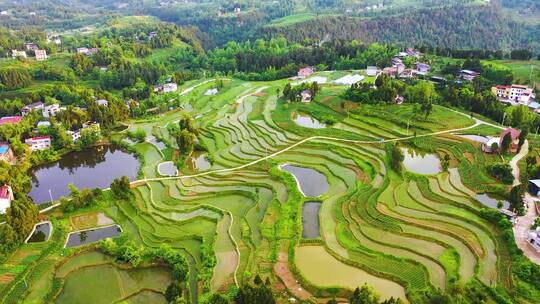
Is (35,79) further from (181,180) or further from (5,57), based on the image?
(181,180)

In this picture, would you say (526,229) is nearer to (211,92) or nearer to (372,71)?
(372,71)

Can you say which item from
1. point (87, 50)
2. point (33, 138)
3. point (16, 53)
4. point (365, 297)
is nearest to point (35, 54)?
point (16, 53)

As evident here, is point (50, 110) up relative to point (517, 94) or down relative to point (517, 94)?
up

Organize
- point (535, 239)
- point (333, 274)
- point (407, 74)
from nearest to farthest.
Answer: point (333, 274) → point (535, 239) → point (407, 74)

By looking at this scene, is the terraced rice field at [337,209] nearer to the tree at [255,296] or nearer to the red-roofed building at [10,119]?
the tree at [255,296]

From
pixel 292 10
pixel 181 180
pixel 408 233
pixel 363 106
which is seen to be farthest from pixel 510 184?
pixel 292 10

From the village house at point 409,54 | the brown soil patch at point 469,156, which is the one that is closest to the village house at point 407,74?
the village house at point 409,54

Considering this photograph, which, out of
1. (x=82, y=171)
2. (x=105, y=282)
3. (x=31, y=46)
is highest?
(x=31, y=46)
